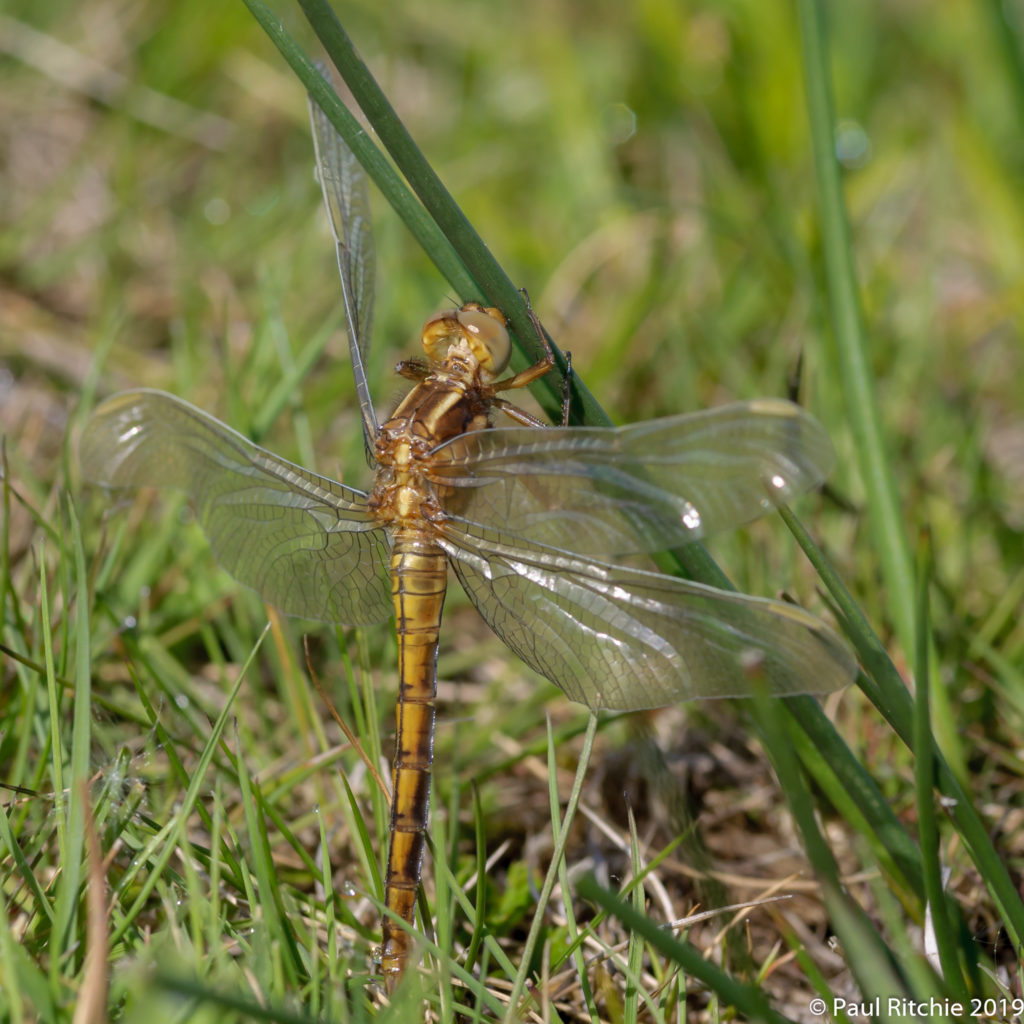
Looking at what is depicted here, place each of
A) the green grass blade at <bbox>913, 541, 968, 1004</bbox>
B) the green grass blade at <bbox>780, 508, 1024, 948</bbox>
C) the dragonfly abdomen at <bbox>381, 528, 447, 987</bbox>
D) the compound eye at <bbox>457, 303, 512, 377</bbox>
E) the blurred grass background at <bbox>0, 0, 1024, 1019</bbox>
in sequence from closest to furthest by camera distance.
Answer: the green grass blade at <bbox>913, 541, 968, 1004</bbox>
the green grass blade at <bbox>780, 508, 1024, 948</bbox>
the dragonfly abdomen at <bbox>381, 528, 447, 987</bbox>
the compound eye at <bbox>457, 303, 512, 377</bbox>
the blurred grass background at <bbox>0, 0, 1024, 1019</bbox>

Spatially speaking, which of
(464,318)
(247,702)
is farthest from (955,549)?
(247,702)

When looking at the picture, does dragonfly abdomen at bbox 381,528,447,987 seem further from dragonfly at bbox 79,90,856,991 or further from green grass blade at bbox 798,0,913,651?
green grass blade at bbox 798,0,913,651

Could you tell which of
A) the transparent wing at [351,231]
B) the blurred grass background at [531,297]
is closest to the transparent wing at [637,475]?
the transparent wing at [351,231]

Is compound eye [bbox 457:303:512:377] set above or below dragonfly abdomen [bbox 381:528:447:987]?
above

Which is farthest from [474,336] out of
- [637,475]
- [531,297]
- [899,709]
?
[531,297]

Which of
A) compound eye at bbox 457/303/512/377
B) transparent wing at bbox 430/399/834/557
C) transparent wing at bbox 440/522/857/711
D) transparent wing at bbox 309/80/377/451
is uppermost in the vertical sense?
transparent wing at bbox 309/80/377/451

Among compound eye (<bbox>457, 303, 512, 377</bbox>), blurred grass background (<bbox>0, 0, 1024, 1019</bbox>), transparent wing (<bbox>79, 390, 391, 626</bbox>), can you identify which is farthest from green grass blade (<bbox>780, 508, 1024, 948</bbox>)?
transparent wing (<bbox>79, 390, 391, 626</bbox>)

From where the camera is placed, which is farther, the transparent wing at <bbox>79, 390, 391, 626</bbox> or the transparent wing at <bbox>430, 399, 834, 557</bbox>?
the transparent wing at <bbox>79, 390, 391, 626</bbox>
